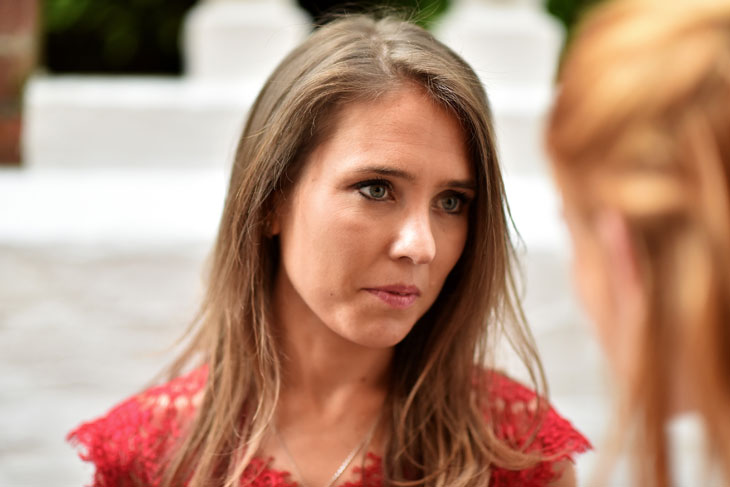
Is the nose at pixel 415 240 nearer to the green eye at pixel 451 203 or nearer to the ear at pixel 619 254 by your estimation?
the green eye at pixel 451 203

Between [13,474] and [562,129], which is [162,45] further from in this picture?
[562,129]

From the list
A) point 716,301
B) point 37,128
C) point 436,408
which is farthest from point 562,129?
point 37,128

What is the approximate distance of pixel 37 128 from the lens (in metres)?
4.23

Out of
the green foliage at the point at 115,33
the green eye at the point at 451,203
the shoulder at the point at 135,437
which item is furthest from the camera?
the green foliage at the point at 115,33

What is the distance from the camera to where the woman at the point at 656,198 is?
122 centimetres

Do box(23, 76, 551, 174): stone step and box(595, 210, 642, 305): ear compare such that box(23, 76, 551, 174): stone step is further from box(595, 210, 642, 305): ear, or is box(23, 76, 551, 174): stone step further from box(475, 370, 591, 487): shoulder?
box(595, 210, 642, 305): ear

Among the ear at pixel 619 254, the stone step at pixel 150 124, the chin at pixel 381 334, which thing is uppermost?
the stone step at pixel 150 124

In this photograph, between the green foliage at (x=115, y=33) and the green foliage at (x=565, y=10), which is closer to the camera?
the green foliage at (x=115, y=33)

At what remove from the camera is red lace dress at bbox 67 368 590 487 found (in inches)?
79.5

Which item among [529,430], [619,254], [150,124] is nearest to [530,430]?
[529,430]

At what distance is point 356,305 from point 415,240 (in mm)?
192

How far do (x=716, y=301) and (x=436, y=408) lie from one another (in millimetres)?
945

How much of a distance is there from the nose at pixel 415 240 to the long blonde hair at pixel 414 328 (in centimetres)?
18

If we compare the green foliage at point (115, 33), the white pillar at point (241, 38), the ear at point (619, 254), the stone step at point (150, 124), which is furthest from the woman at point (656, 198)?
the green foliage at point (115, 33)
